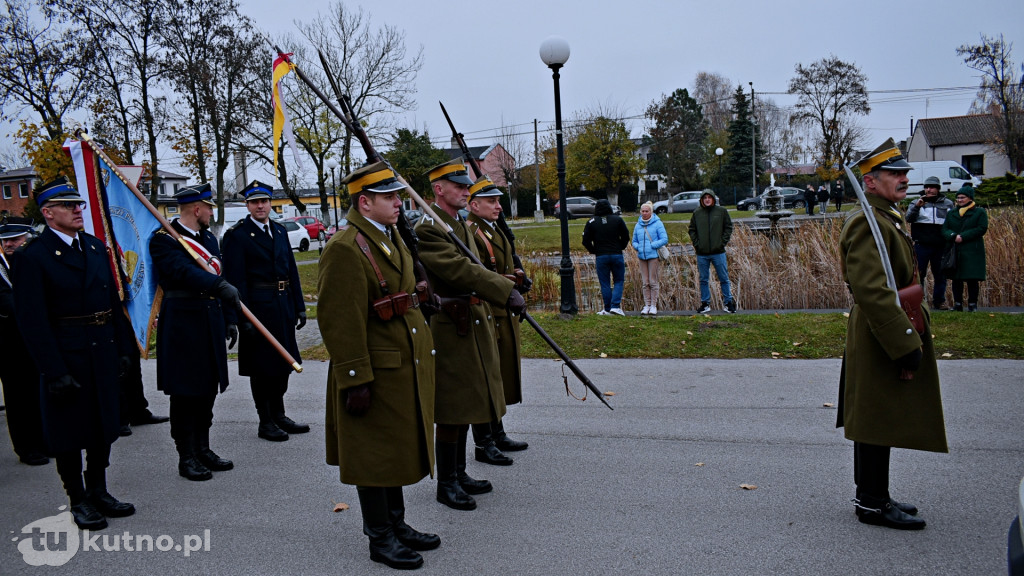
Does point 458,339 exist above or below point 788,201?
below

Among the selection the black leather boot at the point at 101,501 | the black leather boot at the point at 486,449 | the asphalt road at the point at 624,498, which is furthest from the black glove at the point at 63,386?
the black leather boot at the point at 486,449

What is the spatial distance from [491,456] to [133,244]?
326cm

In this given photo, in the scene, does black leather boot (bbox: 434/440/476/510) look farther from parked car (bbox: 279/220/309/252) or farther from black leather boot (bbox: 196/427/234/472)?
parked car (bbox: 279/220/309/252)

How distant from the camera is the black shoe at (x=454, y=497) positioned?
4680 millimetres

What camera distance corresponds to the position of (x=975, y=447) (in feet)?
17.4

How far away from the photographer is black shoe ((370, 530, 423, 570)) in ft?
12.8

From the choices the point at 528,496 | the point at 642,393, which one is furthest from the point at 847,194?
the point at 528,496

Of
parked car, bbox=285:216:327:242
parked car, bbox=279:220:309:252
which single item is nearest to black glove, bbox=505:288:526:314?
parked car, bbox=279:220:309:252

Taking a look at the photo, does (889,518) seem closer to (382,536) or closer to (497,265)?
(382,536)

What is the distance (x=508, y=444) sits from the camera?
577 centimetres

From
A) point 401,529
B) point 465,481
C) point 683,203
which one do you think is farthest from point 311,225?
point 401,529

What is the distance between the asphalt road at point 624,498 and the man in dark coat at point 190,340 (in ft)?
0.94

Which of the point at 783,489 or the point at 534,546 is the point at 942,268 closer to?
the point at 783,489

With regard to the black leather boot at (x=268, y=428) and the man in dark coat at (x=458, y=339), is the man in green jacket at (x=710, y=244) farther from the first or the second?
the man in dark coat at (x=458, y=339)
